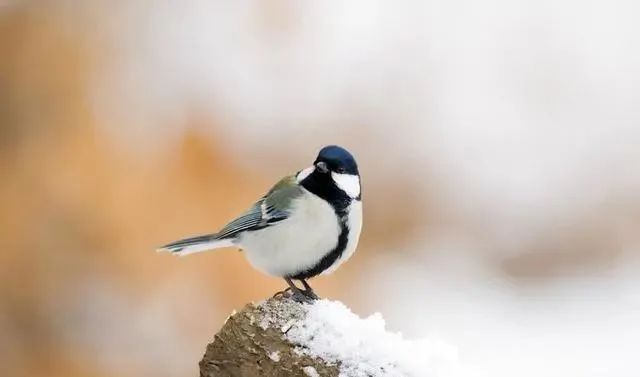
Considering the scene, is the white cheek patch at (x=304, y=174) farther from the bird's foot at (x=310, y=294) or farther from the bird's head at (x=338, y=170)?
the bird's foot at (x=310, y=294)

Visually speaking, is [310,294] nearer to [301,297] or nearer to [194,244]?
[301,297]

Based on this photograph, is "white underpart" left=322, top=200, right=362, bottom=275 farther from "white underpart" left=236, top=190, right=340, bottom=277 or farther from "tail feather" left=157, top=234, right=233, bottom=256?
"tail feather" left=157, top=234, right=233, bottom=256

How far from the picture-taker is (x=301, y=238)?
0.86 meters

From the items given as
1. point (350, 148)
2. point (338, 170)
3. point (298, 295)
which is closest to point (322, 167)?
point (338, 170)

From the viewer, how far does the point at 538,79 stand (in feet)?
7.14

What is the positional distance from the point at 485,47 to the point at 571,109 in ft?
0.90

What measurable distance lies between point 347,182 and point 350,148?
1.27 metres

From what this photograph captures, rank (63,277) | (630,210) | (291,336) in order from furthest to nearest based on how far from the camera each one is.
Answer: (630,210)
(63,277)
(291,336)

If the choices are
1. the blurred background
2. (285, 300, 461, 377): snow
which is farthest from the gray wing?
the blurred background

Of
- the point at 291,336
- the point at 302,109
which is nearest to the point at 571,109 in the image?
the point at 302,109

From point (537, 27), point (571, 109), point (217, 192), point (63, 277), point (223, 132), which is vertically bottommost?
point (63, 277)

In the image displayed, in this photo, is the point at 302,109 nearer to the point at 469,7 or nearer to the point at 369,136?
the point at 369,136

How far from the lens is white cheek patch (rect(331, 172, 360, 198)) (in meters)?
0.85

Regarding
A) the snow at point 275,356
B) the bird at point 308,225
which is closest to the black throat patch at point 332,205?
the bird at point 308,225
